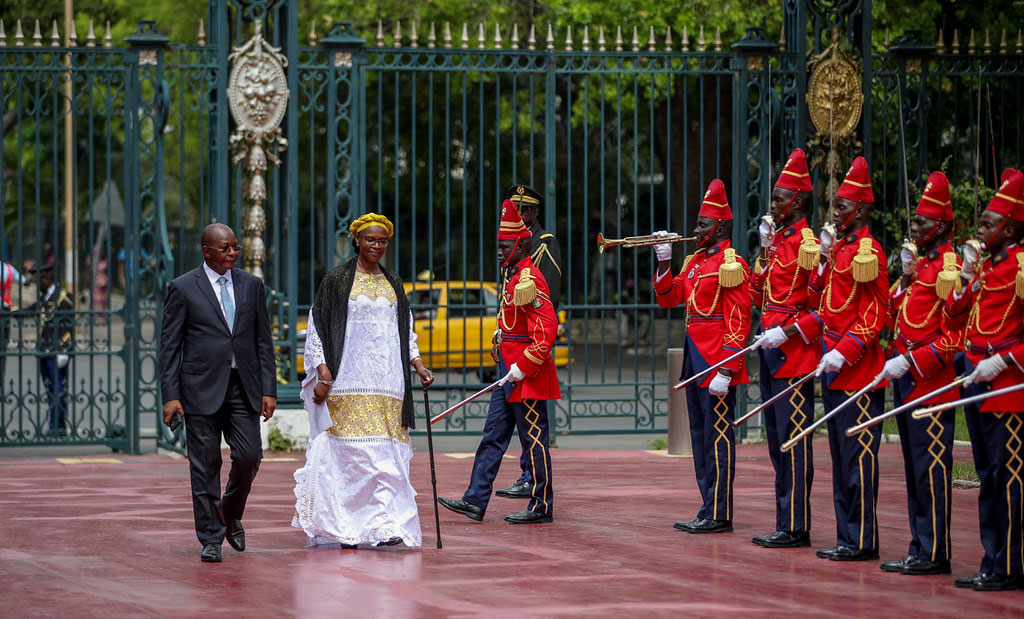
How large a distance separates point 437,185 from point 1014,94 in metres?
12.7

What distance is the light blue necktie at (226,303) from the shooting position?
26.8ft

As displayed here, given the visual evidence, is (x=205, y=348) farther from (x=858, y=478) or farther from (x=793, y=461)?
(x=858, y=478)

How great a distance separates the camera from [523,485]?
10.4 m

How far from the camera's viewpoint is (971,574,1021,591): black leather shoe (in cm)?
713

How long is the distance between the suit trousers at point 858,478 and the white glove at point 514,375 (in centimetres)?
198

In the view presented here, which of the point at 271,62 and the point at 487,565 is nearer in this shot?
the point at 487,565

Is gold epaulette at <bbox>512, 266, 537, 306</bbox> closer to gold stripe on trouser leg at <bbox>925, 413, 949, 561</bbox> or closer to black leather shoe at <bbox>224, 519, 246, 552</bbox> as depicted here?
black leather shoe at <bbox>224, 519, 246, 552</bbox>

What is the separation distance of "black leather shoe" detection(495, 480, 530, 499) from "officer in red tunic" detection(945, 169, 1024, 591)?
12.3 feet

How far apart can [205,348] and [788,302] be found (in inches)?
128

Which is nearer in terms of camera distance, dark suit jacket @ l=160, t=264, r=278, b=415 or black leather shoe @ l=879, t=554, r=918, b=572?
black leather shoe @ l=879, t=554, r=918, b=572

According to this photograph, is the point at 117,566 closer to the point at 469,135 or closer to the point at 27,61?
the point at 27,61

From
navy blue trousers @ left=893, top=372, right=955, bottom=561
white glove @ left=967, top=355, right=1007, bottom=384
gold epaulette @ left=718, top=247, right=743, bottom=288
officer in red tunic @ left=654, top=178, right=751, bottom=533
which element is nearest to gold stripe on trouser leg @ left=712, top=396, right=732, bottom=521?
officer in red tunic @ left=654, top=178, right=751, bottom=533

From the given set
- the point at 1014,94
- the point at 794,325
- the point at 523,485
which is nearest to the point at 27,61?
the point at 523,485

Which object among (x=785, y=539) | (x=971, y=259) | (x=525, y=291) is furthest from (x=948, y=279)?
(x=525, y=291)
